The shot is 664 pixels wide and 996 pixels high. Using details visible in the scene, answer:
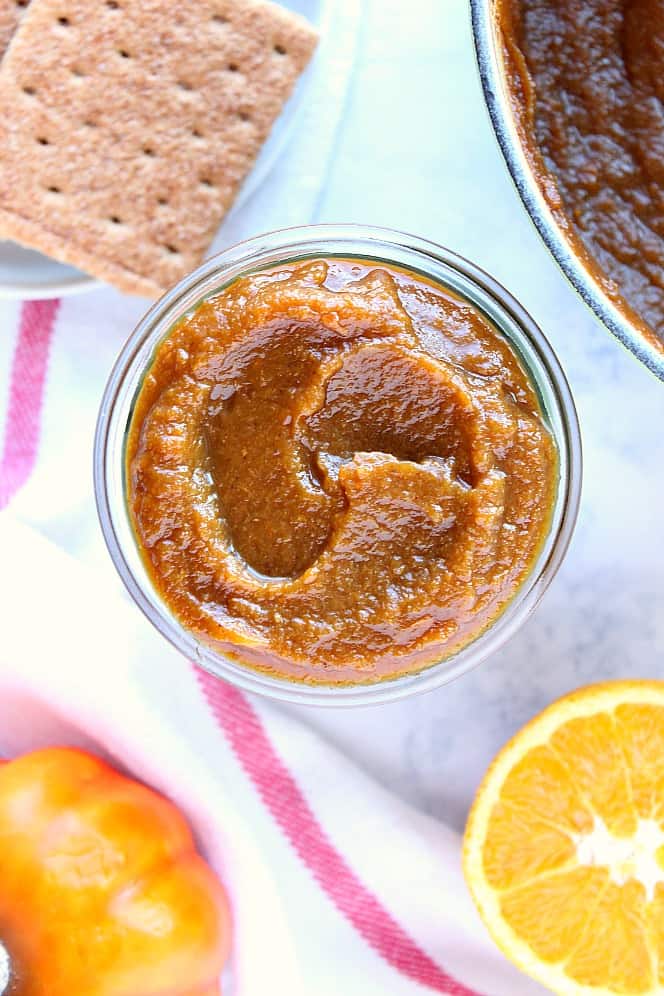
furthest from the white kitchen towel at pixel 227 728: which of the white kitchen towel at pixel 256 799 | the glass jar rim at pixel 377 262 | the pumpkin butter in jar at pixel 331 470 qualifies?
the pumpkin butter in jar at pixel 331 470

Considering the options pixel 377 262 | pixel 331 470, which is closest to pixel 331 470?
pixel 331 470

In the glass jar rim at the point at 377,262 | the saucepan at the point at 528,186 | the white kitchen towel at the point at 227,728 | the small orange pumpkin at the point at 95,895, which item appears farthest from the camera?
the white kitchen towel at the point at 227,728

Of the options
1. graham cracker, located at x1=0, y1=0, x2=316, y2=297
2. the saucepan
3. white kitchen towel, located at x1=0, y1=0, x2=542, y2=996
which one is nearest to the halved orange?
white kitchen towel, located at x1=0, y1=0, x2=542, y2=996

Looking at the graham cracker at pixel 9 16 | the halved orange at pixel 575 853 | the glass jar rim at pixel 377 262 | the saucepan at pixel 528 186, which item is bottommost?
the halved orange at pixel 575 853

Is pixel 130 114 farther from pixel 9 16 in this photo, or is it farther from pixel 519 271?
pixel 519 271

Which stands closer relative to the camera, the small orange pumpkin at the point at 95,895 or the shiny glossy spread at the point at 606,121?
the shiny glossy spread at the point at 606,121

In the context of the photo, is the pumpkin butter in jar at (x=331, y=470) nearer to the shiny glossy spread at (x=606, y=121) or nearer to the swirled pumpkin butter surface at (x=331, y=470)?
the swirled pumpkin butter surface at (x=331, y=470)

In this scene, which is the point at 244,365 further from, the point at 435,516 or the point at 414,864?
the point at 414,864
